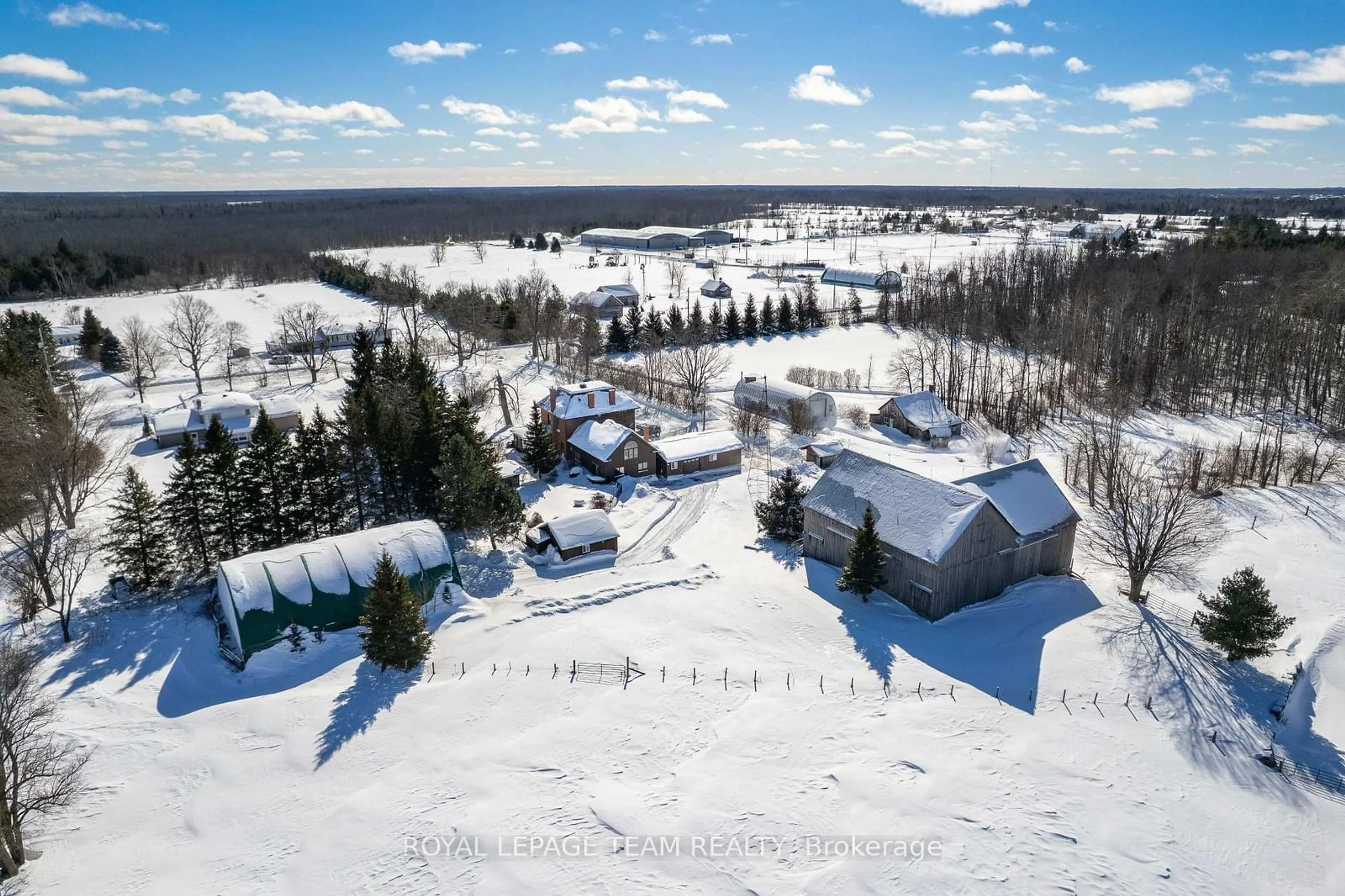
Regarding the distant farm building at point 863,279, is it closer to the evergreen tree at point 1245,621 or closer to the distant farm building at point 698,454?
the distant farm building at point 698,454

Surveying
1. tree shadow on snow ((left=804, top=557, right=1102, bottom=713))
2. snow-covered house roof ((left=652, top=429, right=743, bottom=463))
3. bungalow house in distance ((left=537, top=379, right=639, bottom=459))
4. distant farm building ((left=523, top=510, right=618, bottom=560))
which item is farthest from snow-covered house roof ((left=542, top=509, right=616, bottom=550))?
bungalow house in distance ((left=537, top=379, right=639, bottom=459))

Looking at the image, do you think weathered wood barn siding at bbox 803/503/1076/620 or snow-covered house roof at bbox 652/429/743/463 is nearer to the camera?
weathered wood barn siding at bbox 803/503/1076/620

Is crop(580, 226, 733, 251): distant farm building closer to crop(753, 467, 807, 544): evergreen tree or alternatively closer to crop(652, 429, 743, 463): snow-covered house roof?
crop(652, 429, 743, 463): snow-covered house roof

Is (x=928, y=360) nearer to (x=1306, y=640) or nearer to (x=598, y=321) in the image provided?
(x=598, y=321)

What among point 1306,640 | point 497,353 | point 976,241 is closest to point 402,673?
point 1306,640

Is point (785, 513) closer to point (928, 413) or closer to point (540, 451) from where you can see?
point (540, 451)

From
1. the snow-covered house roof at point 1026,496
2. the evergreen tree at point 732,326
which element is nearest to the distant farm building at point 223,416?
the snow-covered house roof at point 1026,496

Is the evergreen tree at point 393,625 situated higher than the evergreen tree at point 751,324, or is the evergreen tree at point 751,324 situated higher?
the evergreen tree at point 751,324
